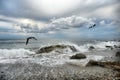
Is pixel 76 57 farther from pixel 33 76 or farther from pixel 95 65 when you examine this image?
pixel 33 76

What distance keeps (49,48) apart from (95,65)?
13836 millimetres

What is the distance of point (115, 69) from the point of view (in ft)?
33.5

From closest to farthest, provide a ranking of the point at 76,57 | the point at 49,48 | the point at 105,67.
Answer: the point at 105,67 → the point at 76,57 → the point at 49,48

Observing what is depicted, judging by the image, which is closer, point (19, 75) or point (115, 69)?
point (19, 75)

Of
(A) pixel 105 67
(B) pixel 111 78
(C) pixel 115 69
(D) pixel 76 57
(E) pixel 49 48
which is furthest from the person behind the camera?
(E) pixel 49 48

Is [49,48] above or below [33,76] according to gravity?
above

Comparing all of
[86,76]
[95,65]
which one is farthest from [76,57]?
[86,76]

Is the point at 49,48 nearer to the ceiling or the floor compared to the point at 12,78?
nearer to the ceiling

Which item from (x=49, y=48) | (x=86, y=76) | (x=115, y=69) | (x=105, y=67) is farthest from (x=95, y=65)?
(x=49, y=48)

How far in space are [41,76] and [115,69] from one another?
5.04 metres

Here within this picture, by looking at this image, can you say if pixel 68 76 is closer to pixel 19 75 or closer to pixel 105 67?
pixel 19 75

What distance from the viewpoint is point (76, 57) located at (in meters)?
15.6

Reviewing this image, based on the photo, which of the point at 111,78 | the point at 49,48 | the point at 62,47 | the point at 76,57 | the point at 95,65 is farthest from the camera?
the point at 62,47

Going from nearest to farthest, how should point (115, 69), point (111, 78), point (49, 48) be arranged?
point (111, 78) < point (115, 69) < point (49, 48)
